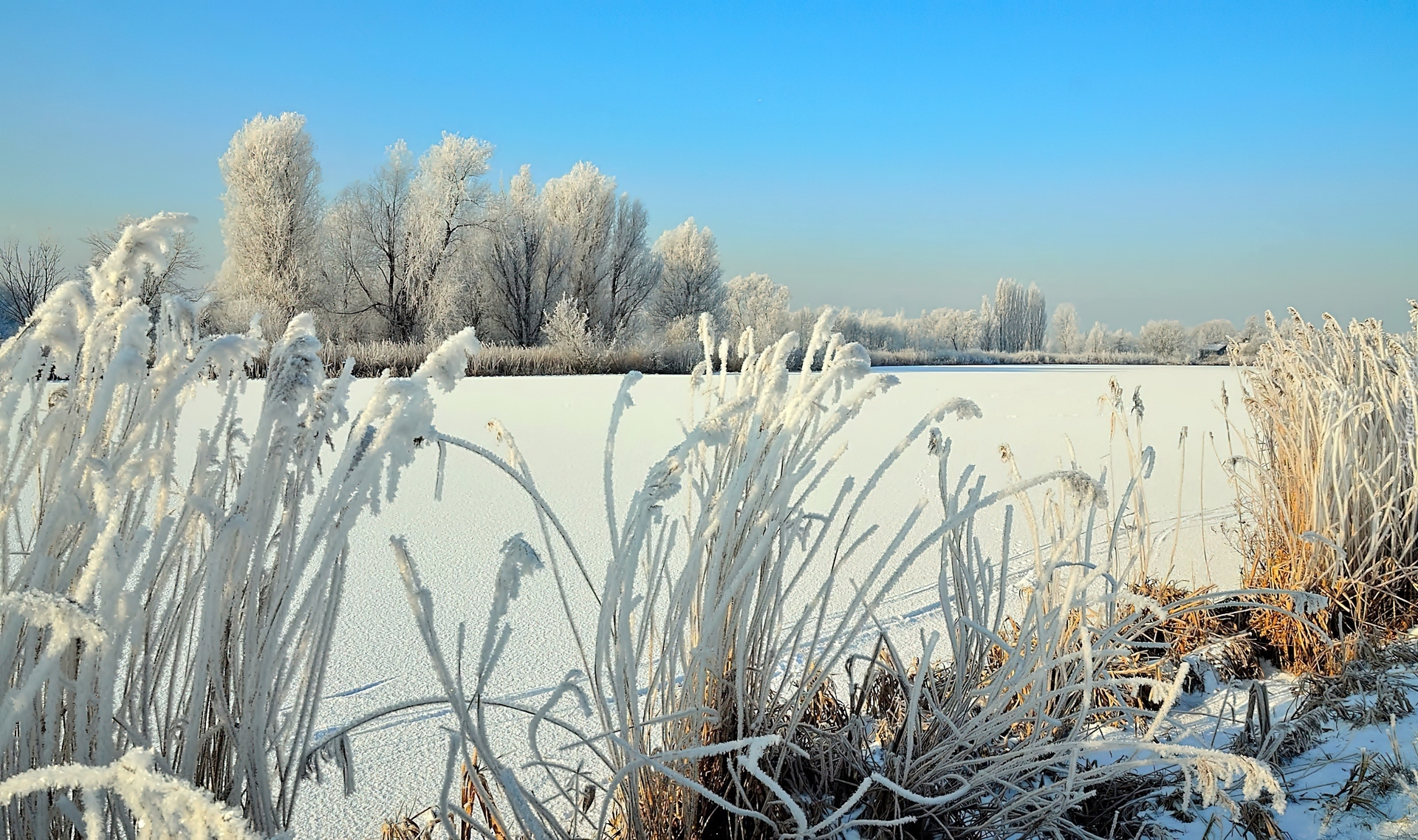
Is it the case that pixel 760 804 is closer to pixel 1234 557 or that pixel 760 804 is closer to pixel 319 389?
pixel 319 389

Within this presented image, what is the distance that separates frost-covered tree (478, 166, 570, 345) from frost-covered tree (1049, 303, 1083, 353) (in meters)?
30.4

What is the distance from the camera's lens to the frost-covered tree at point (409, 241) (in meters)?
18.5

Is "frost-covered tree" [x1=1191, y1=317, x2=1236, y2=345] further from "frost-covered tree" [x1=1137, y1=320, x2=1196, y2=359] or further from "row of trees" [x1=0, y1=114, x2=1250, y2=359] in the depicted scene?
"row of trees" [x1=0, y1=114, x2=1250, y2=359]

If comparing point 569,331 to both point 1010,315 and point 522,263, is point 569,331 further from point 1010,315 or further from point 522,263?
point 1010,315

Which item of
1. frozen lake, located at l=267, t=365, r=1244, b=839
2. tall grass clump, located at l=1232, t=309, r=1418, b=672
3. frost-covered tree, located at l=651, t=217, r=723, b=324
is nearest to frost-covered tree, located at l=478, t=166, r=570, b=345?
frost-covered tree, located at l=651, t=217, r=723, b=324

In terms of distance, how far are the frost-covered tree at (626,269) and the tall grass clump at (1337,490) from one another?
64.2 ft

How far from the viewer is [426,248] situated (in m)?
18.3

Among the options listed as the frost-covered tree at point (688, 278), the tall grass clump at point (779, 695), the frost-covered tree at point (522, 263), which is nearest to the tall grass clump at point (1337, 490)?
the tall grass clump at point (779, 695)

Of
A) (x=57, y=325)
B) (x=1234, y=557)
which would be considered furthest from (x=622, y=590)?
(x=1234, y=557)

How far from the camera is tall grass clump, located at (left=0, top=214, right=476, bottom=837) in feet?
2.24

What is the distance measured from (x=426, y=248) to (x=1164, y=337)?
29224mm

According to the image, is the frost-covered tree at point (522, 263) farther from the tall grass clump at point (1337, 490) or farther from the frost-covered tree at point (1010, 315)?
the frost-covered tree at point (1010, 315)

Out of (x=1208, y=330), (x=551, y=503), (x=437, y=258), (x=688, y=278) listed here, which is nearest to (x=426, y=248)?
(x=437, y=258)

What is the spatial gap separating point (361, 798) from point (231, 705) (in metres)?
0.46
